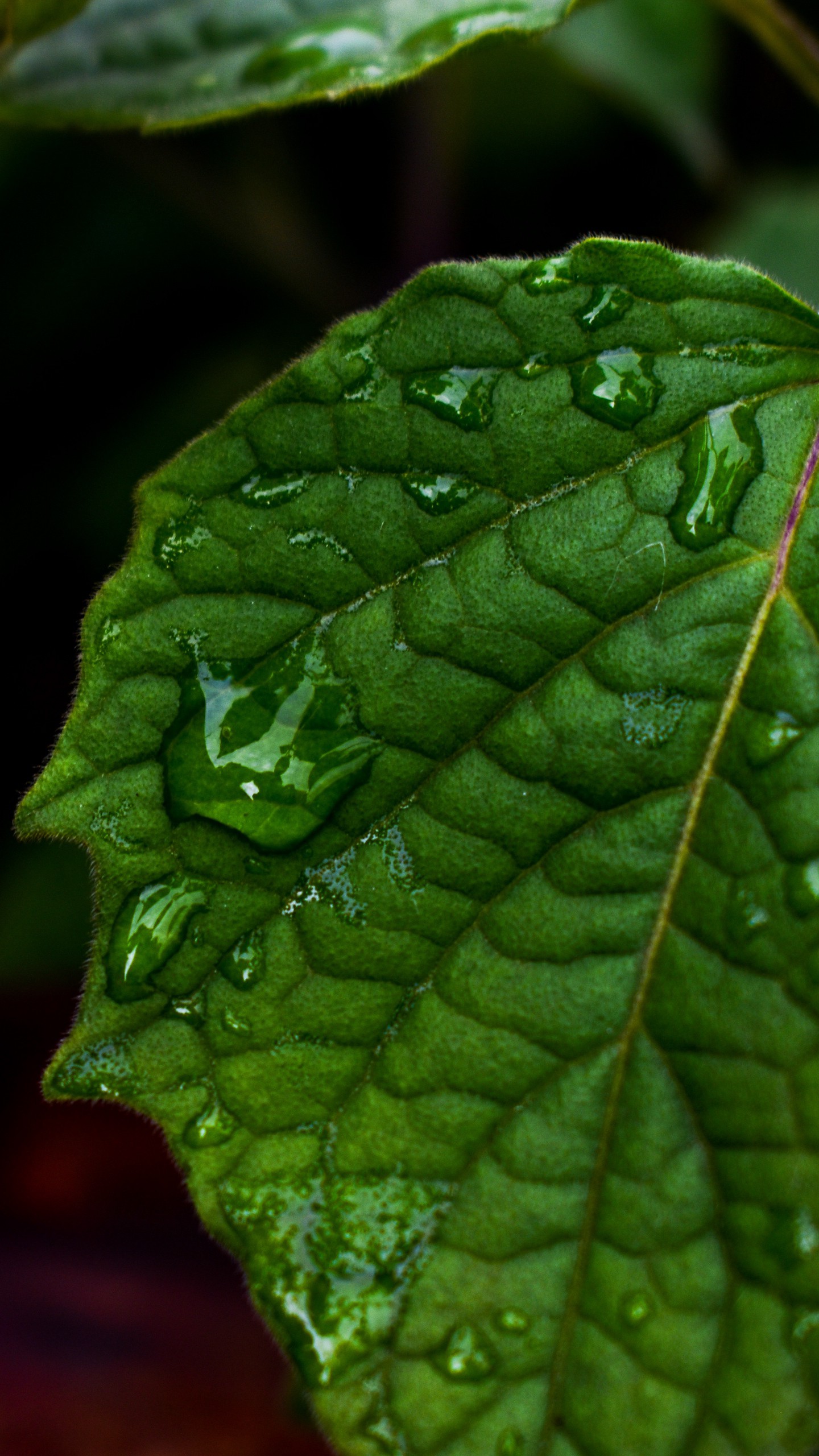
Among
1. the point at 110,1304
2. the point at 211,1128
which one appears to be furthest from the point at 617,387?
the point at 110,1304

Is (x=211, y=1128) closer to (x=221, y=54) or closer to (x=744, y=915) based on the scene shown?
(x=744, y=915)

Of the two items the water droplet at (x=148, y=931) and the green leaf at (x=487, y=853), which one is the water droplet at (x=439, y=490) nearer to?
the green leaf at (x=487, y=853)

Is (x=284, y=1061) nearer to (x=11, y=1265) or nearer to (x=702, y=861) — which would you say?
(x=702, y=861)

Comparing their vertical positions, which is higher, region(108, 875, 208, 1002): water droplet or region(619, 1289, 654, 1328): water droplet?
region(108, 875, 208, 1002): water droplet

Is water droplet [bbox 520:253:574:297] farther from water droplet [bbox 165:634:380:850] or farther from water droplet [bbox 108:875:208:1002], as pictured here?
water droplet [bbox 108:875:208:1002]

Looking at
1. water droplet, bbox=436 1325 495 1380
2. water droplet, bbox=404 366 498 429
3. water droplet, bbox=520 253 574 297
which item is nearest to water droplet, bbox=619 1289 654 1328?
water droplet, bbox=436 1325 495 1380
